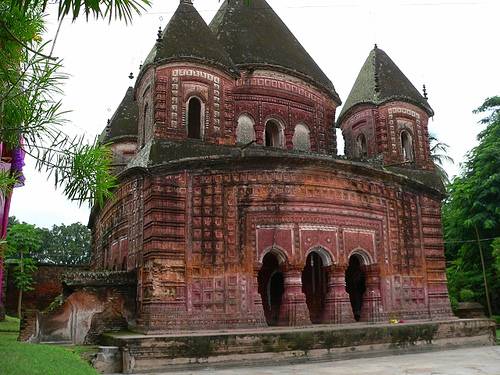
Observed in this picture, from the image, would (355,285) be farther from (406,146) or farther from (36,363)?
(36,363)

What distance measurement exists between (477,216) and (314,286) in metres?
9.32

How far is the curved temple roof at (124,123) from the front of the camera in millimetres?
20562

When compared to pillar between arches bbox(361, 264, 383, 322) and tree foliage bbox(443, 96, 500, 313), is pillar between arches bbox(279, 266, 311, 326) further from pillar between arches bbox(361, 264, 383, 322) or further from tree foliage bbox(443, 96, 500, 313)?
tree foliage bbox(443, 96, 500, 313)

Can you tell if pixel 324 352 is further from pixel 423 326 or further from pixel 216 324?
pixel 423 326

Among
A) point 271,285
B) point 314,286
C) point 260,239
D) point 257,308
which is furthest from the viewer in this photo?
point 314,286

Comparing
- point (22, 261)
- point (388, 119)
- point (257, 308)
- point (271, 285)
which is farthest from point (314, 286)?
point (22, 261)

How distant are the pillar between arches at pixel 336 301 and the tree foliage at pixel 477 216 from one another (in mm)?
9316

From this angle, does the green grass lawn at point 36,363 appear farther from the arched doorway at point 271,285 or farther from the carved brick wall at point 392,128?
the carved brick wall at point 392,128

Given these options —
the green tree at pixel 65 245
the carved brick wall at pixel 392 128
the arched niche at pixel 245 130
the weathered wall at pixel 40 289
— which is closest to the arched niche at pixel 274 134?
the arched niche at pixel 245 130

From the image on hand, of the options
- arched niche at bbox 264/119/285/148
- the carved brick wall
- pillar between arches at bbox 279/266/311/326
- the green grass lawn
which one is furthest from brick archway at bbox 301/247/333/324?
the green grass lawn

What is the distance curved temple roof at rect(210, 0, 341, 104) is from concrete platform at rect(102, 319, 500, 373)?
8236 millimetres

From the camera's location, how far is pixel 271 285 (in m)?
15.3

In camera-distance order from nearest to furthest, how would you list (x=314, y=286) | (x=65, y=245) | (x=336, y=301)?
1. (x=336, y=301)
2. (x=314, y=286)
3. (x=65, y=245)

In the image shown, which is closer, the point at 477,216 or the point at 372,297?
the point at 372,297
